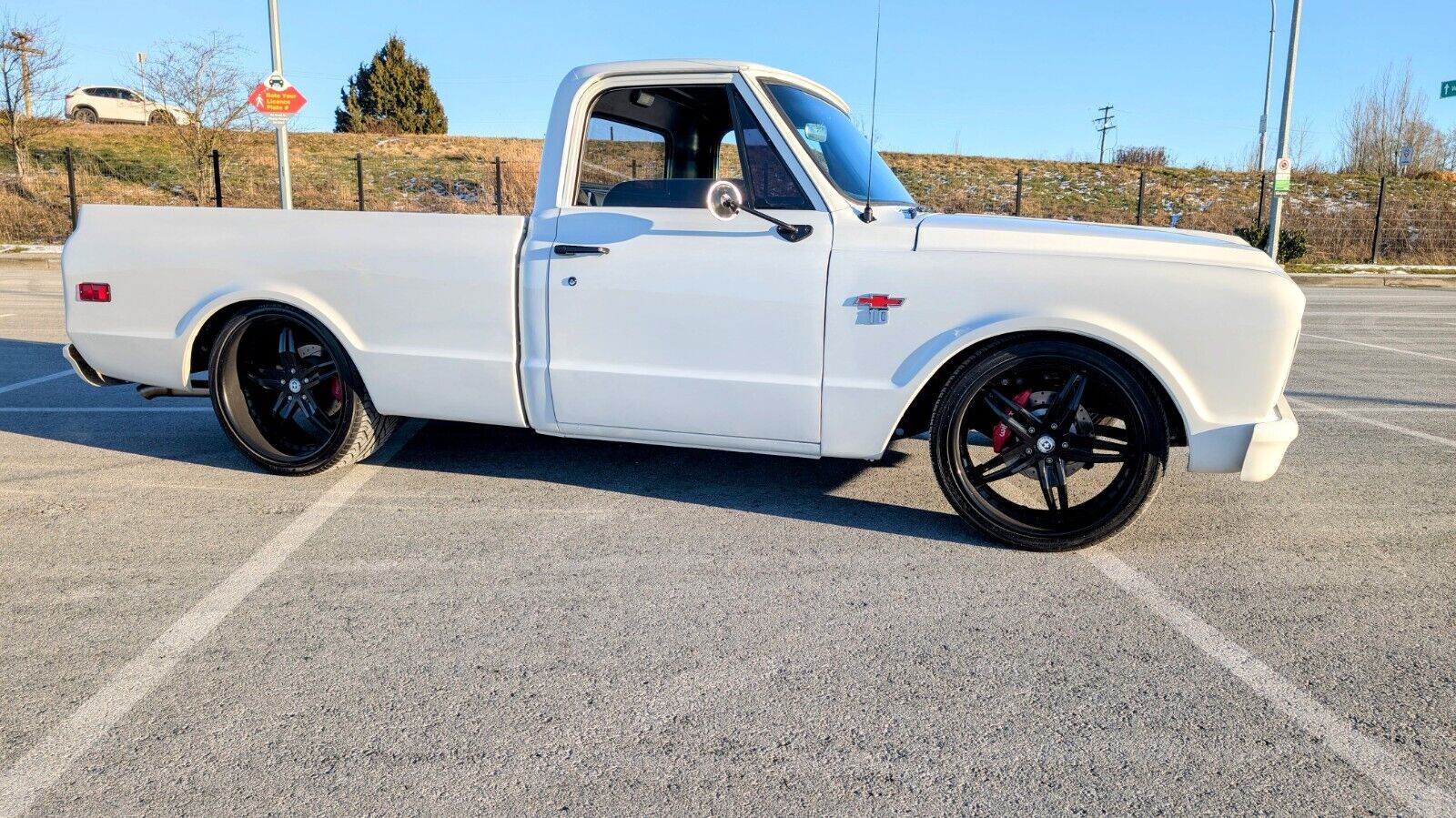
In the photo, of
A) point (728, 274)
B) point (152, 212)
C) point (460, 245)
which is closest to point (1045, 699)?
point (728, 274)

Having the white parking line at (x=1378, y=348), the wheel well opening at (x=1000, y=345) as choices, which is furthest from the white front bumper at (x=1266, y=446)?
the white parking line at (x=1378, y=348)

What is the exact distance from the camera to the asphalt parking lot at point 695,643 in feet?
7.96

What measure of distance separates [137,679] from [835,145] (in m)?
3.38

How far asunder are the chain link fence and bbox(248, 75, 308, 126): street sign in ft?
17.0

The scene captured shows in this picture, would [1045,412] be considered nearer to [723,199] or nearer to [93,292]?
[723,199]

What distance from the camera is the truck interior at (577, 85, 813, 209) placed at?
13.9 ft

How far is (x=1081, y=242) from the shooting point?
3.87 meters

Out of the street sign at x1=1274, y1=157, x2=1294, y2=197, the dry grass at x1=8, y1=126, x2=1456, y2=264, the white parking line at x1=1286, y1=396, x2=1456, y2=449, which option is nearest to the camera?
the white parking line at x1=1286, y1=396, x2=1456, y2=449

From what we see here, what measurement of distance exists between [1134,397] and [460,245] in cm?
284

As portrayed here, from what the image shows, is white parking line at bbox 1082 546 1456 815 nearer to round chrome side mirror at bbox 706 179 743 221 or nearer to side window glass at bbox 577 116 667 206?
round chrome side mirror at bbox 706 179 743 221

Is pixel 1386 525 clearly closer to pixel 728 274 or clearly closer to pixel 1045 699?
pixel 1045 699

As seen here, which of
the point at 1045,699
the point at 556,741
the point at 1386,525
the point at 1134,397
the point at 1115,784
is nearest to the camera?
the point at 1115,784

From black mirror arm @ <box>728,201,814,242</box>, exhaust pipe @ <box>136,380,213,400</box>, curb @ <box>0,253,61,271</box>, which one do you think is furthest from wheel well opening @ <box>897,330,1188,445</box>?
curb @ <box>0,253,61,271</box>

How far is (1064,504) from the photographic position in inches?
159
